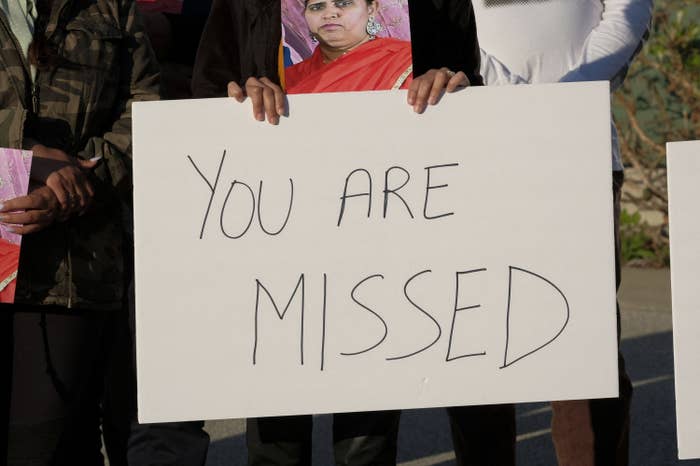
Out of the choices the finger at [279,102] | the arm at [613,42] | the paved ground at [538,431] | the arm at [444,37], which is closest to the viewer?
the finger at [279,102]

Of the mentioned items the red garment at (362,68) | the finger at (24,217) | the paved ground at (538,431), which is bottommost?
the paved ground at (538,431)

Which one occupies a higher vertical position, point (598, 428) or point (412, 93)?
point (412, 93)

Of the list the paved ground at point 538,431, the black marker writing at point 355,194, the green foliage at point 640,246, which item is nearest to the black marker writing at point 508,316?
the black marker writing at point 355,194

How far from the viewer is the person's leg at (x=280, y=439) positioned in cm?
277

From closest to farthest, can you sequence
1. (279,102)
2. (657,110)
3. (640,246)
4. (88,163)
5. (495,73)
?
(279,102) → (88,163) → (495,73) → (640,246) → (657,110)

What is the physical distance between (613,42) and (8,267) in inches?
65.7

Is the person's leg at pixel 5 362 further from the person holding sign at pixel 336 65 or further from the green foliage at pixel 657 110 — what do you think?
the green foliage at pixel 657 110

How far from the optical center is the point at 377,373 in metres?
2.36

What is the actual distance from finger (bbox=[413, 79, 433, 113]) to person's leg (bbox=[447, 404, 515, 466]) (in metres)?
1.35

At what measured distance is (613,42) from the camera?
3207mm

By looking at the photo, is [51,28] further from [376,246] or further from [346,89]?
[376,246]

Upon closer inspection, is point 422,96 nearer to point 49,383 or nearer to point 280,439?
point 280,439

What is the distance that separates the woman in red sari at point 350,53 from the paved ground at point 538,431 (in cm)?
225

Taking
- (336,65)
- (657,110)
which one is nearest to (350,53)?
(336,65)
